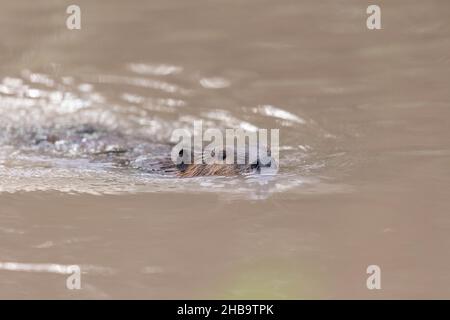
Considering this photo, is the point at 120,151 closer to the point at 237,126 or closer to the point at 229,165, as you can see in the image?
the point at 237,126

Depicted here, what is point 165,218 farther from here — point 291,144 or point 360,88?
point 360,88

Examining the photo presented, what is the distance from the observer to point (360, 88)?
6.04 metres

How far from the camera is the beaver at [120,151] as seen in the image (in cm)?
451

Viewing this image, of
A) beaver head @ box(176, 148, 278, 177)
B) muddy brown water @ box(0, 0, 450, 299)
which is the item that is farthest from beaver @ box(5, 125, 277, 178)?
muddy brown water @ box(0, 0, 450, 299)

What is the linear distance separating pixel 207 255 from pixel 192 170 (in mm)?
1232

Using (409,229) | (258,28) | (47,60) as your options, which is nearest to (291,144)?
(409,229)

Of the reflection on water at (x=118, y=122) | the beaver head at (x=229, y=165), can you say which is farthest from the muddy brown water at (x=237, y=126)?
the beaver head at (x=229, y=165)

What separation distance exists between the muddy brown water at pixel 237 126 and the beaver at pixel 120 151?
5.0 inches

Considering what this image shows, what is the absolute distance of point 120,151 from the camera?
528cm

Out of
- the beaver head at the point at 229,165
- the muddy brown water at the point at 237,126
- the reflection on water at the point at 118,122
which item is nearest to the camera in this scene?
the muddy brown water at the point at 237,126

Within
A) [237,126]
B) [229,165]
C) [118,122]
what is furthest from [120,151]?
[229,165]

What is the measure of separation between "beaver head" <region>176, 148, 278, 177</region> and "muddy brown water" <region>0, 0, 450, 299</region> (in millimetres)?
122

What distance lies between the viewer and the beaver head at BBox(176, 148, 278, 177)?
446 centimetres

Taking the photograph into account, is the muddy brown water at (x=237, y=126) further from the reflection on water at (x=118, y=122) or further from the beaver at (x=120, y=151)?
the beaver at (x=120, y=151)
